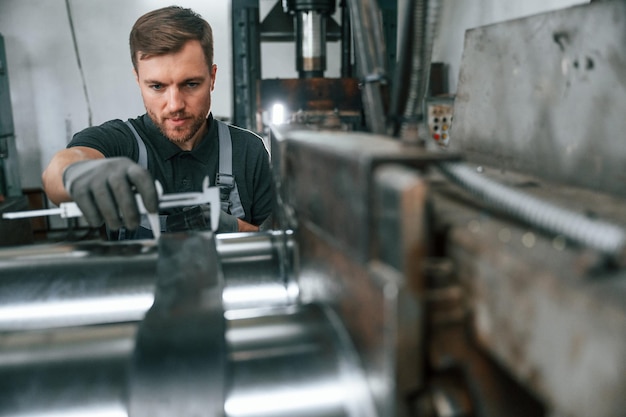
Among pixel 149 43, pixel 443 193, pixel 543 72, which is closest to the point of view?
pixel 443 193

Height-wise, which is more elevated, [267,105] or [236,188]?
[267,105]

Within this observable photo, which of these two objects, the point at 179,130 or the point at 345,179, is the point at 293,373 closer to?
the point at 345,179

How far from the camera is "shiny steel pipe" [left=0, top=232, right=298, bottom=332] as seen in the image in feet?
1.69

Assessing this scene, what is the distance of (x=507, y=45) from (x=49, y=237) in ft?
12.0

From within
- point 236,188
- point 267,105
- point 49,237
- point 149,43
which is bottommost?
point 49,237

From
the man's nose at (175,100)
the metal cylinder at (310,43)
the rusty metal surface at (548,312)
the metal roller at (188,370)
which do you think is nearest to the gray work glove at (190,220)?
the man's nose at (175,100)

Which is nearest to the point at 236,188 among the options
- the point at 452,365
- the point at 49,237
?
the point at 452,365

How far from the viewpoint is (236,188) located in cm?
157

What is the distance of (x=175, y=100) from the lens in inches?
55.9

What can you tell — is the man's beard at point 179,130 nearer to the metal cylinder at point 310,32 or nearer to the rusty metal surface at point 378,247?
the metal cylinder at point 310,32

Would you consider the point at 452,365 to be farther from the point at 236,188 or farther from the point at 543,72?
the point at 236,188

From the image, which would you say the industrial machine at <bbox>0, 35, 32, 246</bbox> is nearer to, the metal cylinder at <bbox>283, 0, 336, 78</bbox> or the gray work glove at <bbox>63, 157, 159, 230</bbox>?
the metal cylinder at <bbox>283, 0, 336, 78</bbox>

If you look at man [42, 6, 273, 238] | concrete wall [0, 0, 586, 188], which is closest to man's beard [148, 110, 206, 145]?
man [42, 6, 273, 238]

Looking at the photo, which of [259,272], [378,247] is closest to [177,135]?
[259,272]
